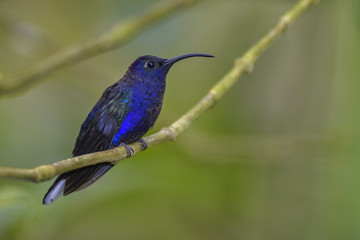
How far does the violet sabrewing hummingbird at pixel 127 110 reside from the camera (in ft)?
5.23

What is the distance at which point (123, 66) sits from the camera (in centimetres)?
368

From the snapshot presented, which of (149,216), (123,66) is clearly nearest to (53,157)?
(149,216)

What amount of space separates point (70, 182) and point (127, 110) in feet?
1.36

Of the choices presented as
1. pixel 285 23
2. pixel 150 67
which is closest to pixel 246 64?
pixel 285 23

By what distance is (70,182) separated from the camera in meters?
1.49

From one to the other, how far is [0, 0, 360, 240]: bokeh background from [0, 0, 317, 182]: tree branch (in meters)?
0.67

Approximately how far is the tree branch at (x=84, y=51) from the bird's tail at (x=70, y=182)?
58 cm

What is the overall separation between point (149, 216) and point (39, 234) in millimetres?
881

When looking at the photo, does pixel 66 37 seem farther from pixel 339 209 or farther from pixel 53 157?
pixel 339 209

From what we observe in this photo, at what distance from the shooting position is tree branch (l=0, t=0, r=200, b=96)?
193cm

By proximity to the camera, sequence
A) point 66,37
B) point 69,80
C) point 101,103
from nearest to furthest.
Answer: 1. point 101,103
2. point 69,80
3. point 66,37

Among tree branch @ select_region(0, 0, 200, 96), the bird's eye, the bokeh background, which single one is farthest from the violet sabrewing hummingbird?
the bokeh background

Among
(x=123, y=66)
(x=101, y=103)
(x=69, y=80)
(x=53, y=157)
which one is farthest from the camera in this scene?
(x=123, y=66)

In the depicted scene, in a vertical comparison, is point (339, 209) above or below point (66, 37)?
below
